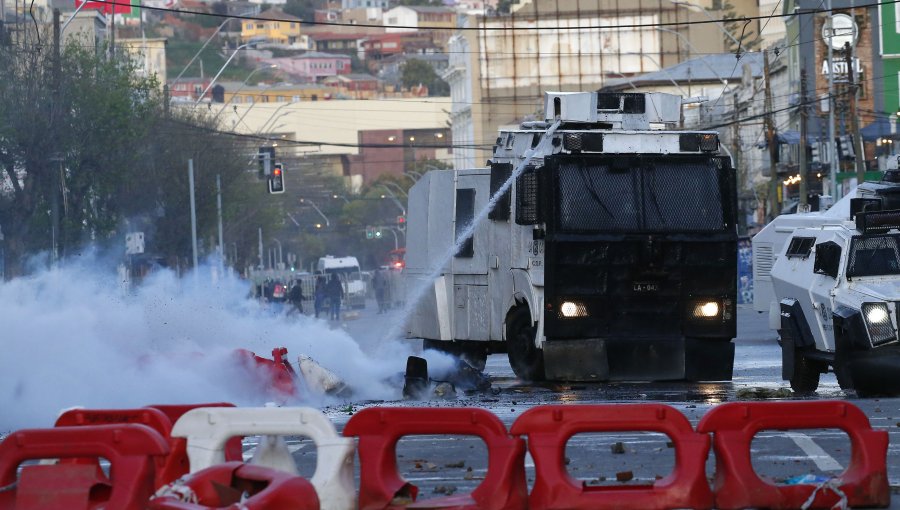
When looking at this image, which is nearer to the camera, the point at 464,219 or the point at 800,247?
the point at 800,247

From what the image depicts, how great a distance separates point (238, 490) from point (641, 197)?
10838 mm

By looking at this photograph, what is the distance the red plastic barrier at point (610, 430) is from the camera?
28.5ft

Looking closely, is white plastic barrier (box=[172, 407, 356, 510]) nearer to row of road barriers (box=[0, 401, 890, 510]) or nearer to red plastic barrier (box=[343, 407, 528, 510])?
row of road barriers (box=[0, 401, 890, 510])

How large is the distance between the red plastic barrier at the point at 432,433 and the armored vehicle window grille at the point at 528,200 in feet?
30.7

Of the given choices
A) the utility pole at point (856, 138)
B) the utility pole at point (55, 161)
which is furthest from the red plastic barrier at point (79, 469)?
the utility pole at point (856, 138)

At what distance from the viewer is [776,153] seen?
156 ft

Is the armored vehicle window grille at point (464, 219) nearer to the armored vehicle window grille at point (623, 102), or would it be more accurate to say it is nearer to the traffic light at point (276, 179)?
the armored vehicle window grille at point (623, 102)

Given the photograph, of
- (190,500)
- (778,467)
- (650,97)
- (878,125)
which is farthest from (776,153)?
(190,500)

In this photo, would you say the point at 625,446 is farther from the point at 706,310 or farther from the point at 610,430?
the point at 706,310

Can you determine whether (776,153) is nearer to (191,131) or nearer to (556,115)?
(191,131)

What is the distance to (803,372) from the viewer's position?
695 inches

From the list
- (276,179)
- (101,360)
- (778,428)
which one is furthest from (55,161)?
(778,428)

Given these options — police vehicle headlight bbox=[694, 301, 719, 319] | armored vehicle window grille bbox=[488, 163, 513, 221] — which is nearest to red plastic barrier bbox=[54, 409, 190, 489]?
police vehicle headlight bbox=[694, 301, 719, 319]

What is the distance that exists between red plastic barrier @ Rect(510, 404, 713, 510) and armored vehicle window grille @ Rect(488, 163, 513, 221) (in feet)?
34.9
